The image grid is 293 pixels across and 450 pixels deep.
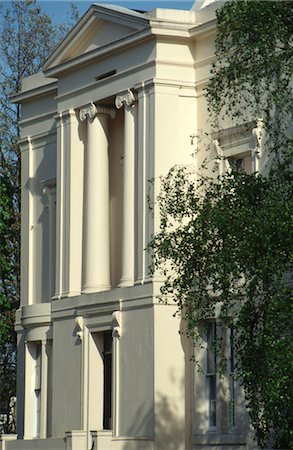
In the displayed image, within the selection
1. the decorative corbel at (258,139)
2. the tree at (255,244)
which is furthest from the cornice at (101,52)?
the tree at (255,244)

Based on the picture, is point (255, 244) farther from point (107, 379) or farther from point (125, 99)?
point (107, 379)

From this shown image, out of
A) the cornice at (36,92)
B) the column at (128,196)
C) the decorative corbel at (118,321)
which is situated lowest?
the decorative corbel at (118,321)

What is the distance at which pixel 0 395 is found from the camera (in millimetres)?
58406

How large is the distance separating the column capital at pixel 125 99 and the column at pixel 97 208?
1.09 m

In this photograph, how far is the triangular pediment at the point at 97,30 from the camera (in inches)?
1636

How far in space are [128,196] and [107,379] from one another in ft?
16.3

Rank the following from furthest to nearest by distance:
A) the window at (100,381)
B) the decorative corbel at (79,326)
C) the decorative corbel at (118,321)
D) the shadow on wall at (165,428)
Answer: the decorative corbel at (79,326) → the window at (100,381) → the decorative corbel at (118,321) → the shadow on wall at (165,428)

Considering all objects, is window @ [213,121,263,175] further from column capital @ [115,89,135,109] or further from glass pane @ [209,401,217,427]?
glass pane @ [209,401,217,427]

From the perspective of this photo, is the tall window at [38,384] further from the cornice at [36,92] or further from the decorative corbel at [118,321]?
the cornice at [36,92]

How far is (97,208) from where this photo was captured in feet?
140

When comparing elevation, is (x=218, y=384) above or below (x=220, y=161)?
below

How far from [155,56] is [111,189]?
13.9ft

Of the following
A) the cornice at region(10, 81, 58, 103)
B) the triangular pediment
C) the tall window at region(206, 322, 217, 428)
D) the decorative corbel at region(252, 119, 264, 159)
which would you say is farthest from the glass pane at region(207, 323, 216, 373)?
the cornice at region(10, 81, 58, 103)

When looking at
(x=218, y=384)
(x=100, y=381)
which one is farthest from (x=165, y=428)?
(x=100, y=381)
